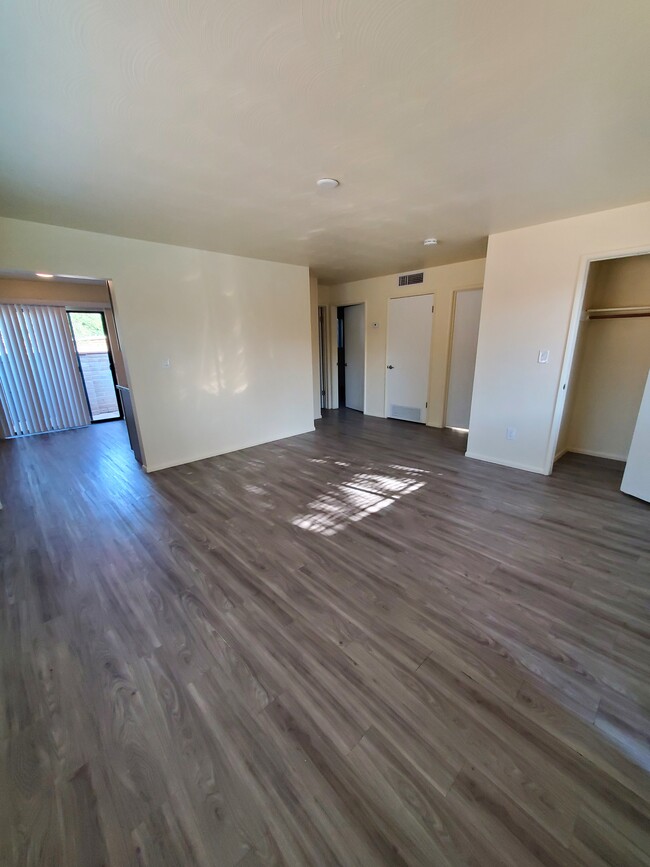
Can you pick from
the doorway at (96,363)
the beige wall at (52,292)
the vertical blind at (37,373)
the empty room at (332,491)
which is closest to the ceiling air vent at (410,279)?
the empty room at (332,491)

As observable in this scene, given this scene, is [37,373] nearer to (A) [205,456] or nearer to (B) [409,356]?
(A) [205,456]

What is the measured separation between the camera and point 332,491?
321 cm

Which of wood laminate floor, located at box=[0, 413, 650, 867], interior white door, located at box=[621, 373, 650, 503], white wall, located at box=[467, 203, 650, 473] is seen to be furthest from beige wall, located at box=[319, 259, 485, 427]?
wood laminate floor, located at box=[0, 413, 650, 867]

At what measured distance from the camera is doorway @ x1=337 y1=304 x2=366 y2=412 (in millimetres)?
6230

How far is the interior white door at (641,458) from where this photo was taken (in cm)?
277

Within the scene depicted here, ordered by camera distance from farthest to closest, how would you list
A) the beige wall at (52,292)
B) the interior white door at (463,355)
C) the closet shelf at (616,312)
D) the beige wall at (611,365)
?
the beige wall at (52,292) < the interior white door at (463,355) < the beige wall at (611,365) < the closet shelf at (616,312)

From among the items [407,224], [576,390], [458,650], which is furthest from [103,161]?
[576,390]

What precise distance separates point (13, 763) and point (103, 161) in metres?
2.84

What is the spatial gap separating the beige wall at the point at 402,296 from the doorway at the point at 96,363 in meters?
4.29

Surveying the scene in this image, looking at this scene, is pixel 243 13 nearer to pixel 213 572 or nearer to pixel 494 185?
pixel 494 185

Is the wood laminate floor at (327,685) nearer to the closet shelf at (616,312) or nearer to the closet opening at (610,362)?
the closet opening at (610,362)

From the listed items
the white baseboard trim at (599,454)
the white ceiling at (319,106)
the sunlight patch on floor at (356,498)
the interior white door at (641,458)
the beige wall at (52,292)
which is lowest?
the sunlight patch on floor at (356,498)

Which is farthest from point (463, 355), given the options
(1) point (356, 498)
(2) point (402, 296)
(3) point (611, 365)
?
(1) point (356, 498)

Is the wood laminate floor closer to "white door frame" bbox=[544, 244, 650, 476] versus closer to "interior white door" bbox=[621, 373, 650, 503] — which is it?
"interior white door" bbox=[621, 373, 650, 503]
